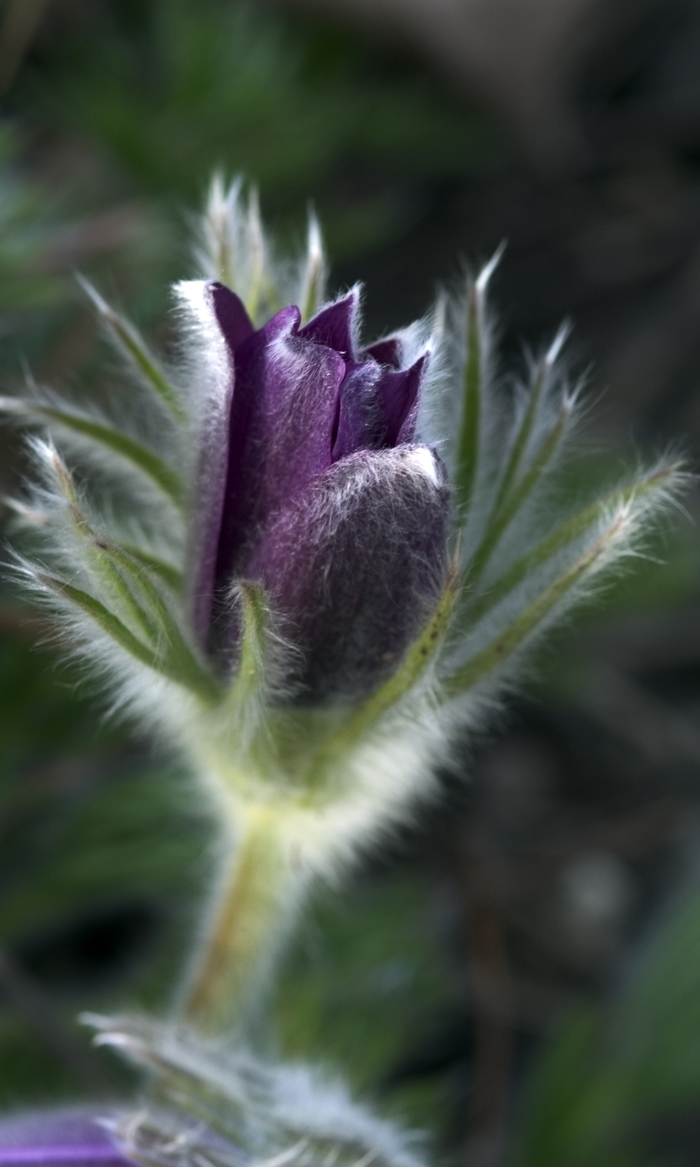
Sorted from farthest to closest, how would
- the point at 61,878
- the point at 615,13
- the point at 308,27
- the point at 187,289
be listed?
1. the point at 615,13
2. the point at 308,27
3. the point at 61,878
4. the point at 187,289

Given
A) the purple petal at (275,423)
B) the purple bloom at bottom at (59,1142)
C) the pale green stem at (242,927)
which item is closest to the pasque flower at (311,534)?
the purple petal at (275,423)

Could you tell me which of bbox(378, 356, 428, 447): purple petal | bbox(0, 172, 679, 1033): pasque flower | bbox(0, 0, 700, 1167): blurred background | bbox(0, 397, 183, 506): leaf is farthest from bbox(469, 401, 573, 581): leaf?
bbox(0, 0, 700, 1167): blurred background

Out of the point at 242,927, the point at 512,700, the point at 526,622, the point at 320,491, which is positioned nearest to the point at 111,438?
the point at 320,491

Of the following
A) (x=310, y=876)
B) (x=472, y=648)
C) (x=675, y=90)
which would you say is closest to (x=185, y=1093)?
(x=310, y=876)

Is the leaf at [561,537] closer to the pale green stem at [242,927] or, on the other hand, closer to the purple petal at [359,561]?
the purple petal at [359,561]

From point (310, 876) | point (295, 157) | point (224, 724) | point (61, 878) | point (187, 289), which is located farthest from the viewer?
point (295, 157)

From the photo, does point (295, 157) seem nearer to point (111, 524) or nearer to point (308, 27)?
point (308, 27)
